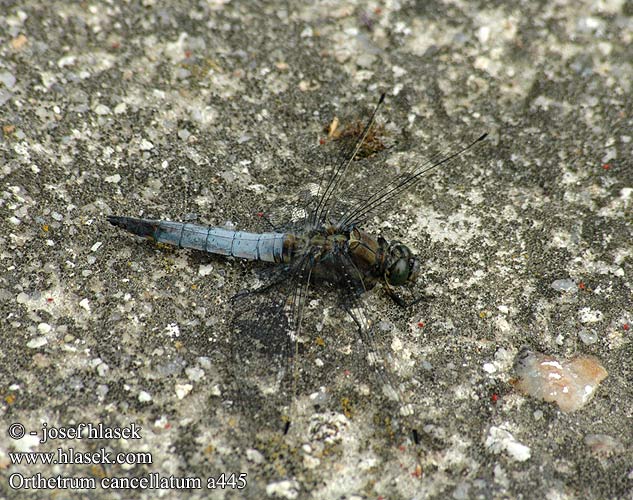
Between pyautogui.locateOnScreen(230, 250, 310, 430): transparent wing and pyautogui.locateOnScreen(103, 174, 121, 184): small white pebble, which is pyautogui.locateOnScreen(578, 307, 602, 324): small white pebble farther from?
pyautogui.locateOnScreen(103, 174, 121, 184): small white pebble

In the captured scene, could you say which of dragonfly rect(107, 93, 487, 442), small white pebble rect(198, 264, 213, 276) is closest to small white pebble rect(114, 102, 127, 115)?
dragonfly rect(107, 93, 487, 442)

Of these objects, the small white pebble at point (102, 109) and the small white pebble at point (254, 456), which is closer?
the small white pebble at point (254, 456)

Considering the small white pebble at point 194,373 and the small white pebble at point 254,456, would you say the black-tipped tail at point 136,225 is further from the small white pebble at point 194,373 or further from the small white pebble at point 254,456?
the small white pebble at point 254,456

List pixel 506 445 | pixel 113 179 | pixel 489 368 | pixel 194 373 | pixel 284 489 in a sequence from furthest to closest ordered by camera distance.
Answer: pixel 113 179 → pixel 489 368 → pixel 194 373 → pixel 506 445 → pixel 284 489

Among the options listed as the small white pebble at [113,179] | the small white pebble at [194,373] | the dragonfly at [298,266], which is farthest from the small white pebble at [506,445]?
the small white pebble at [113,179]

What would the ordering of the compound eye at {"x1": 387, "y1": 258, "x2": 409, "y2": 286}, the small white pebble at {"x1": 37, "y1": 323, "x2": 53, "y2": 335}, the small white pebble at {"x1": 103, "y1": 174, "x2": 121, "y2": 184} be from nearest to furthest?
the small white pebble at {"x1": 37, "y1": 323, "x2": 53, "y2": 335} < the compound eye at {"x1": 387, "y1": 258, "x2": 409, "y2": 286} < the small white pebble at {"x1": 103, "y1": 174, "x2": 121, "y2": 184}

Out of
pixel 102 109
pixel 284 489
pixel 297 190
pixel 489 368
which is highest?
pixel 102 109

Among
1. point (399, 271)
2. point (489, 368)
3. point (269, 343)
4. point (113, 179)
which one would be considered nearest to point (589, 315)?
point (489, 368)

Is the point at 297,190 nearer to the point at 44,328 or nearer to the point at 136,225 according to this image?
the point at 136,225
